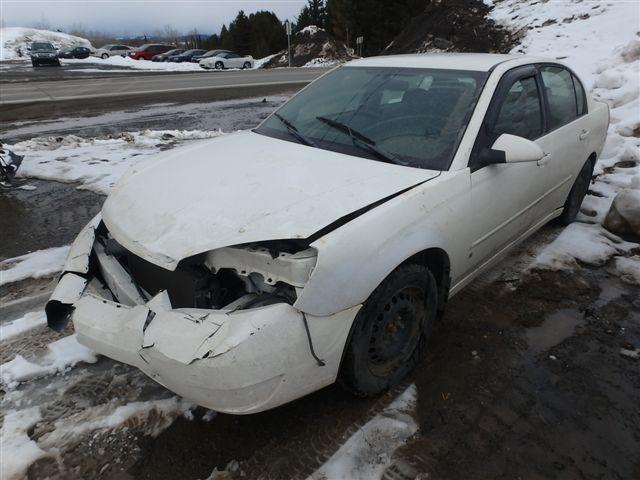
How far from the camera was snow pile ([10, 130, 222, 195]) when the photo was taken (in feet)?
19.7

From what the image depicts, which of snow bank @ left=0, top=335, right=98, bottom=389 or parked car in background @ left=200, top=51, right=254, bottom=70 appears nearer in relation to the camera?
snow bank @ left=0, top=335, right=98, bottom=389

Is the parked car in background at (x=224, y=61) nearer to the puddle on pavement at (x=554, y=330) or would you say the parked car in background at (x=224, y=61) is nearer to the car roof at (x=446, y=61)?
the car roof at (x=446, y=61)

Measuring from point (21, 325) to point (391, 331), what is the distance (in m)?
2.42

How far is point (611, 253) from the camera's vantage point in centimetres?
403

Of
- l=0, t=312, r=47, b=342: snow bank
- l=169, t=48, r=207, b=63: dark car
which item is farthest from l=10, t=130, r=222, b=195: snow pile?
l=169, t=48, r=207, b=63: dark car

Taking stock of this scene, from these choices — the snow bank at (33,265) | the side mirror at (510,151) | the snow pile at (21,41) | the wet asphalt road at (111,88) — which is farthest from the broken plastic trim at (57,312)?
the snow pile at (21,41)

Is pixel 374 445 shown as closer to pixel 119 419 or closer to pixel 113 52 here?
pixel 119 419

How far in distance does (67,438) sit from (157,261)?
101 centimetres

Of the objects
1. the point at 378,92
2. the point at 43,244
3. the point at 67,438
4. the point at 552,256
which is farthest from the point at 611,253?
the point at 43,244

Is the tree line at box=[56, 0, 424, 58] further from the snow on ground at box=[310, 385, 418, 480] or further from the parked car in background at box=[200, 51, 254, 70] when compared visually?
the snow on ground at box=[310, 385, 418, 480]

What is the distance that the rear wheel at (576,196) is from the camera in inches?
168

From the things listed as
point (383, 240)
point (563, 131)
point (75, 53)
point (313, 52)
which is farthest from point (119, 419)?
point (75, 53)

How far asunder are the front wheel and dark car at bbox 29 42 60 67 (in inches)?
1493

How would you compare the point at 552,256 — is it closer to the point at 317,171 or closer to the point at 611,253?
the point at 611,253
